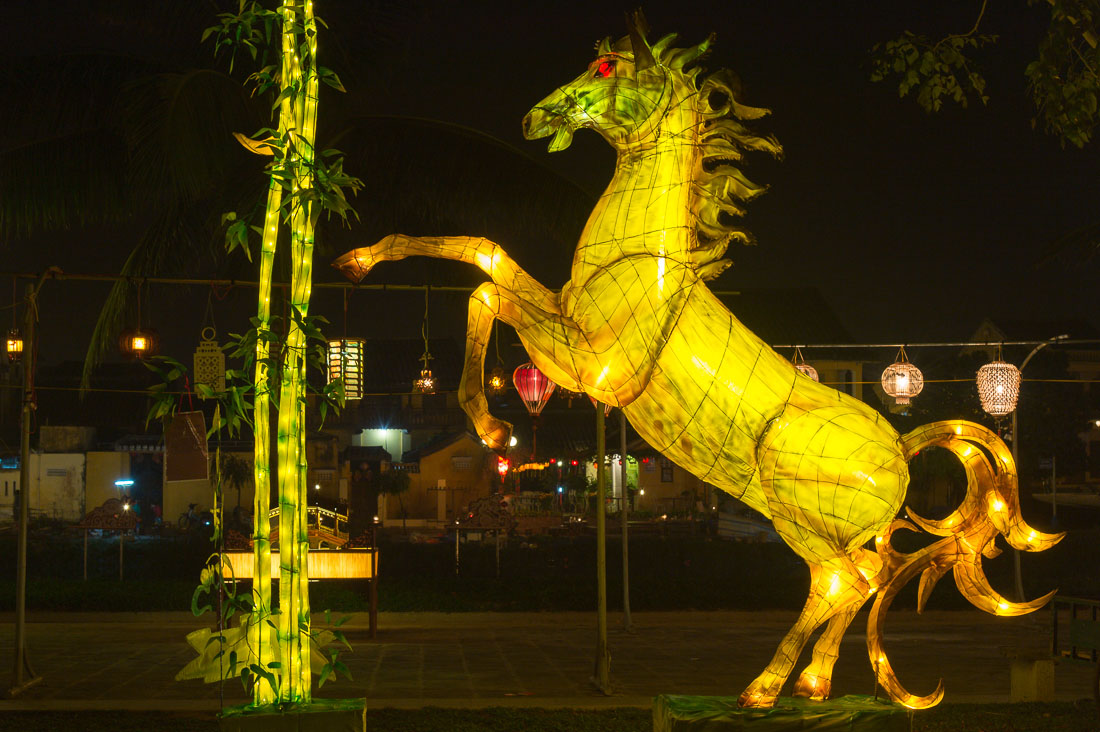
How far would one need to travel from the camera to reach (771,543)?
22953 millimetres

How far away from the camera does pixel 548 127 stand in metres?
4.92

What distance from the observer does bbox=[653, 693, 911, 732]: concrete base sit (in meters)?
4.78

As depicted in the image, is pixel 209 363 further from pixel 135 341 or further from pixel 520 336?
pixel 520 336

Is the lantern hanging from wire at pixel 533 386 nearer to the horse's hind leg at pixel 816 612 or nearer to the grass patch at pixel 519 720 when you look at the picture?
the grass patch at pixel 519 720

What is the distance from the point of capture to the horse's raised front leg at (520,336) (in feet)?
15.8

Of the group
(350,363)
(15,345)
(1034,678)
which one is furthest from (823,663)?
(15,345)

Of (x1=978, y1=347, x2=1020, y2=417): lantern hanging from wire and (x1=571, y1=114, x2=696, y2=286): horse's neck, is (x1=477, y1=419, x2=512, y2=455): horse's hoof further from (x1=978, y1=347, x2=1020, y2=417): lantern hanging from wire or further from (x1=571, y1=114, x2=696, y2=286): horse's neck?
(x1=978, y1=347, x2=1020, y2=417): lantern hanging from wire

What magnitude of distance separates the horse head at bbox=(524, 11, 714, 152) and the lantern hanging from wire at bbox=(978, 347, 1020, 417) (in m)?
6.83

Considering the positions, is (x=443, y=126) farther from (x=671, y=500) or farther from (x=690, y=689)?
(x=671, y=500)

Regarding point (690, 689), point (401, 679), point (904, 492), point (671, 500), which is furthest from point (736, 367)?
point (671, 500)

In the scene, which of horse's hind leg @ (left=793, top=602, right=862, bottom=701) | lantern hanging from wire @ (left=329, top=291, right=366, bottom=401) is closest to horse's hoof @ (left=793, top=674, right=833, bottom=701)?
horse's hind leg @ (left=793, top=602, right=862, bottom=701)

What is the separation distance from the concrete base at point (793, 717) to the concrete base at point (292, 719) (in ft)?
5.08

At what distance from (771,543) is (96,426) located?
2113 cm

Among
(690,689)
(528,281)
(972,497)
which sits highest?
(528,281)
